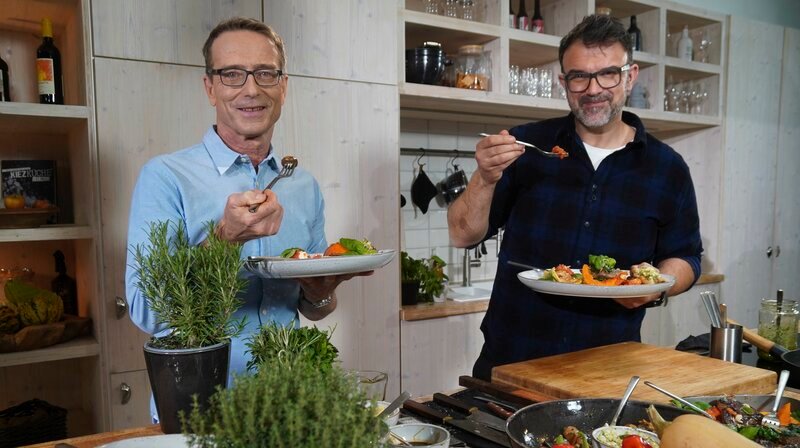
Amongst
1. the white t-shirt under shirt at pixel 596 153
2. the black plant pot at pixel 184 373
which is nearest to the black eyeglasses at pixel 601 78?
the white t-shirt under shirt at pixel 596 153

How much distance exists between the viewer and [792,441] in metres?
0.86

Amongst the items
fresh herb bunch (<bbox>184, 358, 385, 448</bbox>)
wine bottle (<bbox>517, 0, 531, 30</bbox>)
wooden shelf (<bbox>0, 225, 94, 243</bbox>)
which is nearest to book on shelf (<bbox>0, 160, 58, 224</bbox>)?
wooden shelf (<bbox>0, 225, 94, 243</bbox>)

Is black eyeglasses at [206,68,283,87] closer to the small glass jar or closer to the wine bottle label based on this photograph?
the wine bottle label

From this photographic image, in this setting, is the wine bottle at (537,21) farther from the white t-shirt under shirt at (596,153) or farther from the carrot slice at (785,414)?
the carrot slice at (785,414)

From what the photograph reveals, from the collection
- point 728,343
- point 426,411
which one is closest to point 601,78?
point 728,343

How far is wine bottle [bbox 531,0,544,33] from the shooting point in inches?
123

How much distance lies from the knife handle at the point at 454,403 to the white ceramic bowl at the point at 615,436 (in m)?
0.27

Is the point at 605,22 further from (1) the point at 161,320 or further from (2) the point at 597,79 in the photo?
(1) the point at 161,320

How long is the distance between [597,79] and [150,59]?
1.45m

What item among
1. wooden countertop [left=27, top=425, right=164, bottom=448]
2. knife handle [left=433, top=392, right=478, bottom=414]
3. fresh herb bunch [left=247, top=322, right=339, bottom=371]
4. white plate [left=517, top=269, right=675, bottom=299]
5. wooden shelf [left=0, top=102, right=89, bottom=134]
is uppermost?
wooden shelf [left=0, top=102, right=89, bottom=134]

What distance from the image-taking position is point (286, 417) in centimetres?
51

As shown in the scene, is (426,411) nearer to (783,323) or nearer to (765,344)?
(765,344)

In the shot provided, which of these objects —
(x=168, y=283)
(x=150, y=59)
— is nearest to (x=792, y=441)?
(x=168, y=283)

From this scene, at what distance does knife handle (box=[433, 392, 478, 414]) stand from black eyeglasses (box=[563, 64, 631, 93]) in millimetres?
1023
